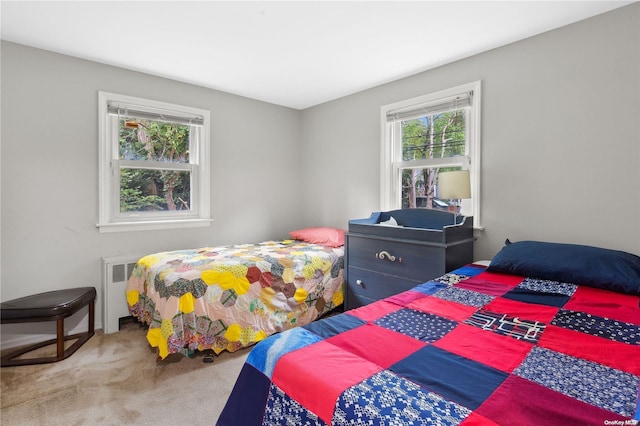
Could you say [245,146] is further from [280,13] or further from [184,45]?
[280,13]

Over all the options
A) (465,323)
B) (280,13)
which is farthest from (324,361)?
(280,13)

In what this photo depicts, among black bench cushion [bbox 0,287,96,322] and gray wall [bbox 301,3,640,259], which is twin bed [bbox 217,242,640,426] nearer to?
gray wall [bbox 301,3,640,259]

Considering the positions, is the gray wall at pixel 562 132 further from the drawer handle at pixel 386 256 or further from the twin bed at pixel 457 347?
the drawer handle at pixel 386 256

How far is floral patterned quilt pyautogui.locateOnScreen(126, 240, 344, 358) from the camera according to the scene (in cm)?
219

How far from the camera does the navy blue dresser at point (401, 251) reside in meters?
2.30

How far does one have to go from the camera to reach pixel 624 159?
2021 millimetres

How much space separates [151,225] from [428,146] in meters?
2.77

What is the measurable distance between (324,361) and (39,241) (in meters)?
2.82

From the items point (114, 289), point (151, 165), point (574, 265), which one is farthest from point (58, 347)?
point (574, 265)

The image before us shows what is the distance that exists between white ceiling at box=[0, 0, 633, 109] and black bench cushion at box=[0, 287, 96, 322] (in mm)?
1953

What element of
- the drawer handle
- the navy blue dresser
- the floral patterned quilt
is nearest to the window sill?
the floral patterned quilt

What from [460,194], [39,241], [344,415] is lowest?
[344,415]

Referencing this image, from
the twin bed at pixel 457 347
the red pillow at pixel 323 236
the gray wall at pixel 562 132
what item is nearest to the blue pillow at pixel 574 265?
the twin bed at pixel 457 347

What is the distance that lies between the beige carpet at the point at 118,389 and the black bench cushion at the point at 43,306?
338mm
